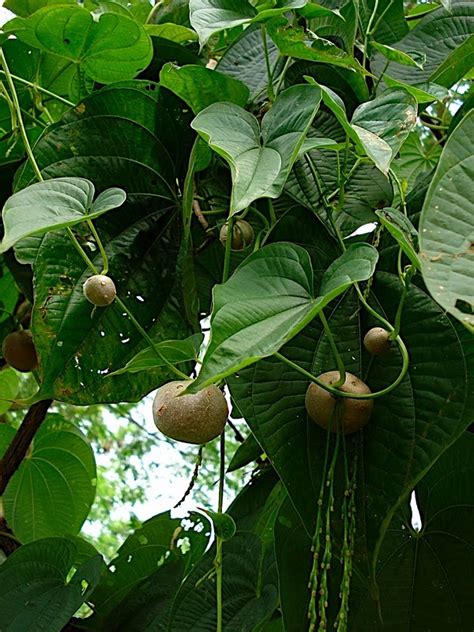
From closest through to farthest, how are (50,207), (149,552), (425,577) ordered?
(50,207) → (425,577) → (149,552)

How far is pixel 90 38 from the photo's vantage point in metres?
0.69

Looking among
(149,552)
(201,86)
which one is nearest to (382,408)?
(201,86)

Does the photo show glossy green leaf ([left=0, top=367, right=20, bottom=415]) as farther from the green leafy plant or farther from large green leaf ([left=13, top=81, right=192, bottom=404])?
large green leaf ([left=13, top=81, right=192, bottom=404])

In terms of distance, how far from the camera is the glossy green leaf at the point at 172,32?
29.0 inches

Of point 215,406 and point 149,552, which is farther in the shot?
point 149,552

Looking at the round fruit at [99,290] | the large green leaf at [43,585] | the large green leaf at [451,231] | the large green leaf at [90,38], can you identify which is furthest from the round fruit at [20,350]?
the large green leaf at [451,231]

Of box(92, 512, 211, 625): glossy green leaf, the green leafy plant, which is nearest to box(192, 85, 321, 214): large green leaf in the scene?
the green leafy plant

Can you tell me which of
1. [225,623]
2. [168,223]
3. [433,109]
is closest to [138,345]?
[168,223]

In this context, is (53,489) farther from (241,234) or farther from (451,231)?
(451,231)

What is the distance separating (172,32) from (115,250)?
8.7 inches

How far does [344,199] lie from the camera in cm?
60

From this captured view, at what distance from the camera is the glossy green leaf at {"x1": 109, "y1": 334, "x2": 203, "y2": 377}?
49 centimetres

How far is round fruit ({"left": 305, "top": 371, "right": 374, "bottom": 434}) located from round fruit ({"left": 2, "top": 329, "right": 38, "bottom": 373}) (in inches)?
17.6

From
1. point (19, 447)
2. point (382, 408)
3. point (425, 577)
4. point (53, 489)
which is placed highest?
point (382, 408)
